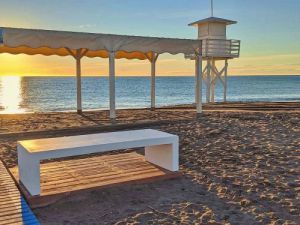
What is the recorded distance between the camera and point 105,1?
13492mm

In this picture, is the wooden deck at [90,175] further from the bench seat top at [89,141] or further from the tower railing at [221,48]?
the tower railing at [221,48]

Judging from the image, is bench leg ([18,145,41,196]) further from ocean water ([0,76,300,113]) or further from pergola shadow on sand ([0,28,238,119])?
ocean water ([0,76,300,113])

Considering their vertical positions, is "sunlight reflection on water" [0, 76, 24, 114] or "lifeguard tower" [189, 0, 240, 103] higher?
"lifeguard tower" [189, 0, 240, 103]

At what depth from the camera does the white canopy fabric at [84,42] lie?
27.4 feet

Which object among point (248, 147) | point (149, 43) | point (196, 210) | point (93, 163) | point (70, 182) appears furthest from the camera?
point (149, 43)

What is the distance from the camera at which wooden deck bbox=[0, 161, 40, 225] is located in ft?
11.1

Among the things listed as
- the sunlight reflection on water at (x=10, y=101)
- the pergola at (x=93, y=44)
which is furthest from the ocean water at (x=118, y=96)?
the pergola at (x=93, y=44)

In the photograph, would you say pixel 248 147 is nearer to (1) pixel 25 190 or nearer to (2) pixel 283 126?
(2) pixel 283 126

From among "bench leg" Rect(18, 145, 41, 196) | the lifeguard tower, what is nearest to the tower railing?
the lifeguard tower

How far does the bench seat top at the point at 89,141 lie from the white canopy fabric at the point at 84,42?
14.3 feet

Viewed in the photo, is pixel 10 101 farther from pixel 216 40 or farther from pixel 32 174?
pixel 32 174

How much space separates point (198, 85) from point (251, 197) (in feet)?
26.5

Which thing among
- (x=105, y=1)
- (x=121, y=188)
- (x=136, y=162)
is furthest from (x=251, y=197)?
(x=105, y=1)

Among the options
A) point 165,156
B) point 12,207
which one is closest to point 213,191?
Result: point 165,156
